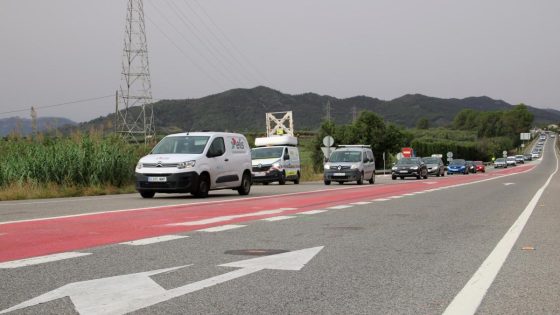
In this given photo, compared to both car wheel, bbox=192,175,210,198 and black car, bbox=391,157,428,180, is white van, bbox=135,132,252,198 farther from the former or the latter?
black car, bbox=391,157,428,180

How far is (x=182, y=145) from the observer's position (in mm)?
19578

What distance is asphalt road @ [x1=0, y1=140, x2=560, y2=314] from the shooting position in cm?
532

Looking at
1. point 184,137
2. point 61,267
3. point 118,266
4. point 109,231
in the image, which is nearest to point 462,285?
point 118,266

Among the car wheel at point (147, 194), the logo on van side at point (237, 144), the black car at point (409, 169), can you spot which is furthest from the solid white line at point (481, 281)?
the black car at point (409, 169)

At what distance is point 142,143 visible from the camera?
2597 centimetres

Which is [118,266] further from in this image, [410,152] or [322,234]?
[410,152]

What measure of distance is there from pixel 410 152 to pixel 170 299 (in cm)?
7598

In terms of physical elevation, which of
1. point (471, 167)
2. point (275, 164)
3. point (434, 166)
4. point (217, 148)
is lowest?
point (471, 167)

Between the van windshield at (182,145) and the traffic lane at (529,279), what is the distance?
10573 millimetres

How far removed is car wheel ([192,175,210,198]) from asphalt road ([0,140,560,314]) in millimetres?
5500

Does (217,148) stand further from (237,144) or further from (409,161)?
(409,161)

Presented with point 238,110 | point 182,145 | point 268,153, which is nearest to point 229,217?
point 182,145

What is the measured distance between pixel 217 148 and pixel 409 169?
2663cm

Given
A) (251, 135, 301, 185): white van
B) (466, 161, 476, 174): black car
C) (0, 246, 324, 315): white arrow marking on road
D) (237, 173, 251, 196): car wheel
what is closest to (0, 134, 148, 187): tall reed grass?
(237, 173, 251, 196): car wheel
